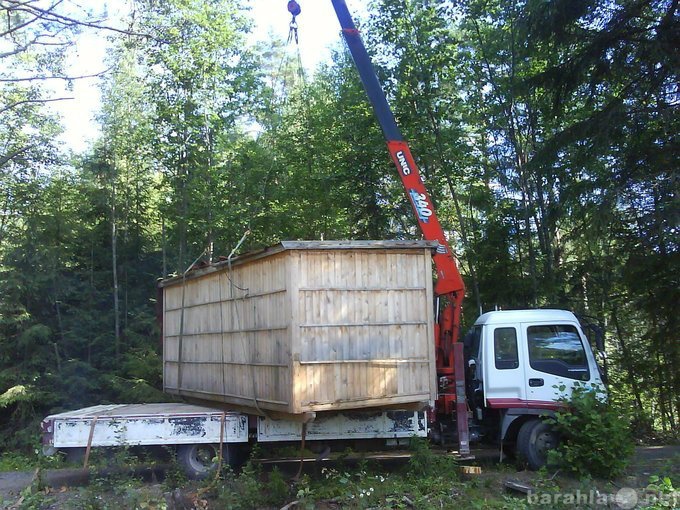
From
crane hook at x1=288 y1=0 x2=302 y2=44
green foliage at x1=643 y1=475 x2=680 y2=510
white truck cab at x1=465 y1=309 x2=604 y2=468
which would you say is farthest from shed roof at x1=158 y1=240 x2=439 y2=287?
crane hook at x1=288 y1=0 x2=302 y2=44

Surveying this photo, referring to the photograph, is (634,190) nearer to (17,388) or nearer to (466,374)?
(466,374)

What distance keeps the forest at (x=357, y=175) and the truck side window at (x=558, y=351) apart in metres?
2.47

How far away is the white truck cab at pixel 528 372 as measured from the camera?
8.98 meters

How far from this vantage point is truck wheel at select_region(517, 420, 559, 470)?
8909mm

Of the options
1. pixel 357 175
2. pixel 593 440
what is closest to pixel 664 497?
pixel 593 440

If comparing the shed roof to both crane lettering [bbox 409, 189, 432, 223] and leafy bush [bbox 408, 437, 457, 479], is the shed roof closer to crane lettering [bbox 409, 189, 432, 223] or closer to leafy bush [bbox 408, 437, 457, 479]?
crane lettering [bbox 409, 189, 432, 223]

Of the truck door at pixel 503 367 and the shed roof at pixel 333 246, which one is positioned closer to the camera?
the shed roof at pixel 333 246

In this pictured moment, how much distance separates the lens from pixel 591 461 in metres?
8.12

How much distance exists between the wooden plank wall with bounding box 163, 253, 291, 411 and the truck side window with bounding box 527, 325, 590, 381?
386 cm

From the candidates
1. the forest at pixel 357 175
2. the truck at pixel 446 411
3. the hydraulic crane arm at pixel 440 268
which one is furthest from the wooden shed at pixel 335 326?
the forest at pixel 357 175

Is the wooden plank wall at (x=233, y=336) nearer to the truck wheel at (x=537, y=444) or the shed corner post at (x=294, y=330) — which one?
the shed corner post at (x=294, y=330)

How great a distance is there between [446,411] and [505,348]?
128cm

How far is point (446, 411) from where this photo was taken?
9.13 meters

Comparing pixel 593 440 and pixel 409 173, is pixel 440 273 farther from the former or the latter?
pixel 593 440
